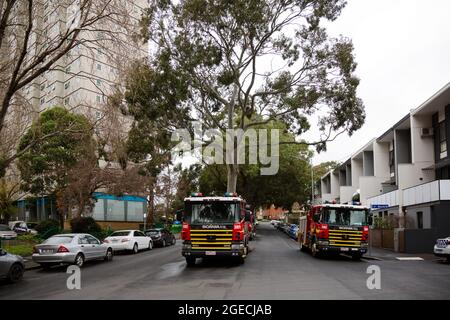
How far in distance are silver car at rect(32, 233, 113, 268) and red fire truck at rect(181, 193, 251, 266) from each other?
474 cm

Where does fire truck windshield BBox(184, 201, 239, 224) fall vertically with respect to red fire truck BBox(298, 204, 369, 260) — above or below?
above

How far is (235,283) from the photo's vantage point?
46.5ft

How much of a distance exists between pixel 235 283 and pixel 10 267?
7047 mm

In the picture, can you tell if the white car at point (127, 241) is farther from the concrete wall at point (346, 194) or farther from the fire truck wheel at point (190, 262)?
the concrete wall at point (346, 194)

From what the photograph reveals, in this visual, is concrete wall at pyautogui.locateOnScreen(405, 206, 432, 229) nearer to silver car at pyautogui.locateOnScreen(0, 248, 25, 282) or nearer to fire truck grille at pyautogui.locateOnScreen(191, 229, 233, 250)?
fire truck grille at pyautogui.locateOnScreen(191, 229, 233, 250)

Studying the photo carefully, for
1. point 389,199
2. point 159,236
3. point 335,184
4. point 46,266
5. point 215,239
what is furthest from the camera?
point 335,184

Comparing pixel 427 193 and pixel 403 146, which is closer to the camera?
pixel 427 193

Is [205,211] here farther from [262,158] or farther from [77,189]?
[262,158]

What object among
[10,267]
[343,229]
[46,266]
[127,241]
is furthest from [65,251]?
[343,229]

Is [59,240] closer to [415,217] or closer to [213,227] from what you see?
[213,227]

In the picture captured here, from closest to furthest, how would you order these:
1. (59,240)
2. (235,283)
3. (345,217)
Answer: (235,283), (59,240), (345,217)

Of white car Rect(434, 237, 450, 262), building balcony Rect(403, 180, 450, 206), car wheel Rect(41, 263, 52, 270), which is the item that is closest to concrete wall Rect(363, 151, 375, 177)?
building balcony Rect(403, 180, 450, 206)

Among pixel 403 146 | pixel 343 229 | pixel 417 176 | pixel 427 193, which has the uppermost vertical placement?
pixel 403 146

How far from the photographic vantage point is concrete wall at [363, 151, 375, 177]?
163ft
